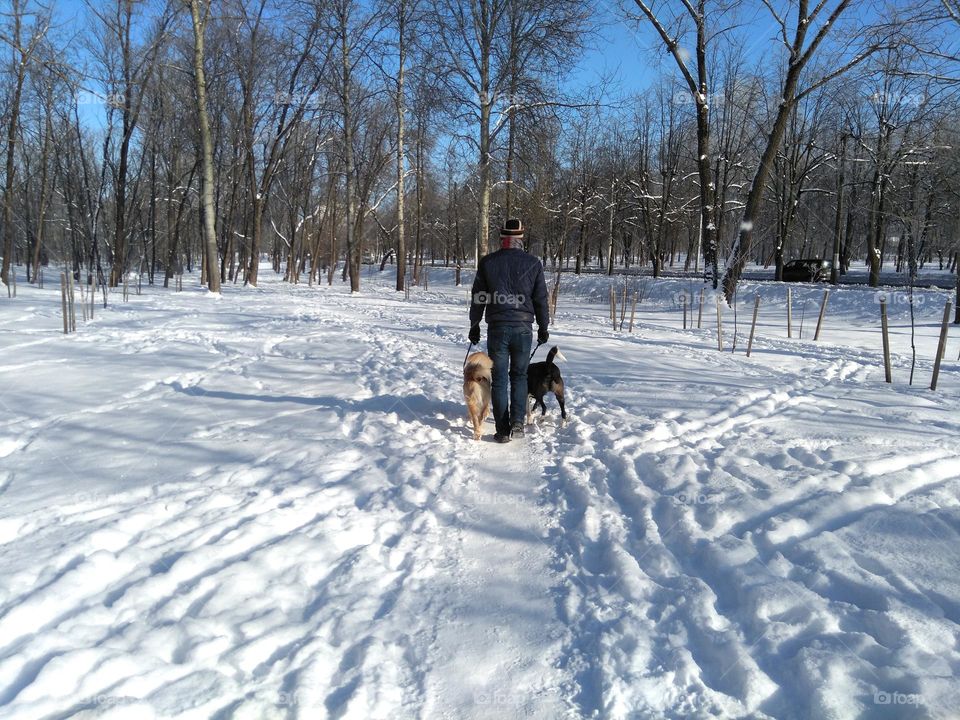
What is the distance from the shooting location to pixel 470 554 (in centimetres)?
327

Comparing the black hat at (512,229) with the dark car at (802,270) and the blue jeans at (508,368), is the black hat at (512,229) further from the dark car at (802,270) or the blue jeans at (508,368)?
the dark car at (802,270)

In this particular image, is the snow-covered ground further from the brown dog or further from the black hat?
the black hat

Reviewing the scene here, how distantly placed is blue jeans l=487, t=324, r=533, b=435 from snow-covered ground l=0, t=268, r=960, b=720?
0.40 meters

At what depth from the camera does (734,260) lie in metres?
14.6

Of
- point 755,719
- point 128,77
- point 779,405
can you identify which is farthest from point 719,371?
point 128,77

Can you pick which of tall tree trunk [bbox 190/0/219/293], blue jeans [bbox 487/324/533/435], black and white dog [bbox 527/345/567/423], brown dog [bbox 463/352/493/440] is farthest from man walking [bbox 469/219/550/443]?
tall tree trunk [bbox 190/0/219/293]

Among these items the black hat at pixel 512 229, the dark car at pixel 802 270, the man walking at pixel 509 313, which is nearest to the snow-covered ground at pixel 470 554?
the man walking at pixel 509 313

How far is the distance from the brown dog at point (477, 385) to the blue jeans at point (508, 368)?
0.32ft

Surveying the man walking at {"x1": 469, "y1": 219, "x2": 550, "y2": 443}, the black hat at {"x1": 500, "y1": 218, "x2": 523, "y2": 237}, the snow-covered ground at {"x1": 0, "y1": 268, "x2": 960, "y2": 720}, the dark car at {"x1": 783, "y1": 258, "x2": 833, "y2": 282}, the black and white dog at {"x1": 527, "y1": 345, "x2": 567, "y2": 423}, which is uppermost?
the dark car at {"x1": 783, "y1": 258, "x2": 833, "y2": 282}

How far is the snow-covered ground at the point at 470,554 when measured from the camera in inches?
84.6

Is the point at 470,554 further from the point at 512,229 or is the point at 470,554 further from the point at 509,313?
the point at 512,229

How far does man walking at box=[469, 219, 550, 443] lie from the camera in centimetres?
525

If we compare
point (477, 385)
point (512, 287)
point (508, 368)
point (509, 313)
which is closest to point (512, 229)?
point (512, 287)

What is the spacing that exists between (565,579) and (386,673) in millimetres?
1144
